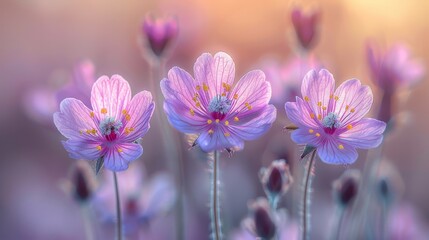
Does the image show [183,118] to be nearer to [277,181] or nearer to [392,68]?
[277,181]

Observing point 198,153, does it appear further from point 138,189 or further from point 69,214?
point 69,214

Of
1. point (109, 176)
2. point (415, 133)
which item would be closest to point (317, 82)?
point (109, 176)

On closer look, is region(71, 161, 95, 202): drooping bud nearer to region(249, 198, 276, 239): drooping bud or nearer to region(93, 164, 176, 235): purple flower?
region(93, 164, 176, 235): purple flower

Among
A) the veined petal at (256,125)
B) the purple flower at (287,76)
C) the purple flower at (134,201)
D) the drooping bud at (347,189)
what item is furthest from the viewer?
the purple flower at (287,76)

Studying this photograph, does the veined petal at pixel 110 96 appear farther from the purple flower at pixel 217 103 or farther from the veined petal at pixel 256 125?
the veined petal at pixel 256 125

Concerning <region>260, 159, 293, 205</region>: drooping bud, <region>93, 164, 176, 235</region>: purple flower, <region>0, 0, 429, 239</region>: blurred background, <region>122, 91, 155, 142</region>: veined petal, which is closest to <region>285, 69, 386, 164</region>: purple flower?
<region>260, 159, 293, 205</region>: drooping bud

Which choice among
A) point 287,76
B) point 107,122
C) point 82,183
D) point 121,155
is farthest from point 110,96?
point 287,76

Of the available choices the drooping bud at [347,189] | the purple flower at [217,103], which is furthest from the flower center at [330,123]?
the drooping bud at [347,189]
